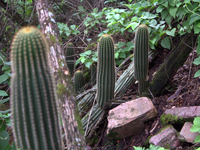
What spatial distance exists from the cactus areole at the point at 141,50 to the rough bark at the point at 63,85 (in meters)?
1.23

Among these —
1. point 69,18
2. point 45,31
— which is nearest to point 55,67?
point 45,31

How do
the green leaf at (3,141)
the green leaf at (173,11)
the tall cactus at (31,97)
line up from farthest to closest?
the green leaf at (173,11)
the green leaf at (3,141)
the tall cactus at (31,97)

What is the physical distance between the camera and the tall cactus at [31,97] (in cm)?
140

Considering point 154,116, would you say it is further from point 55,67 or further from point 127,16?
point 127,16

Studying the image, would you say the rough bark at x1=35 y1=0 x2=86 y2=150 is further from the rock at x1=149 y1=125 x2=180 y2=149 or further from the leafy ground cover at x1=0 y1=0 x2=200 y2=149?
the rock at x1=149 y1=125 x2=180 y2=149

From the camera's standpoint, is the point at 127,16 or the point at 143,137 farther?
the point at 127,16

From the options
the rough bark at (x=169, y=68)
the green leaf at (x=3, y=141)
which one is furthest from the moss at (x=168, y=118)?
the green leaf at (x=3, y=141)

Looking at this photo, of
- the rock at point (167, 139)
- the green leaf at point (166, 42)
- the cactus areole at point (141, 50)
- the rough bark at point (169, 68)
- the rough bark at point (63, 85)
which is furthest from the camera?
the green leaf at point (166, 42)

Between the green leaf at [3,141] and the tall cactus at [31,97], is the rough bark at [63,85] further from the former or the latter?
the tall cactus at [31,97]

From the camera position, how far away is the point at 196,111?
2.87 meters

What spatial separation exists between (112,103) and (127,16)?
7.53 ft

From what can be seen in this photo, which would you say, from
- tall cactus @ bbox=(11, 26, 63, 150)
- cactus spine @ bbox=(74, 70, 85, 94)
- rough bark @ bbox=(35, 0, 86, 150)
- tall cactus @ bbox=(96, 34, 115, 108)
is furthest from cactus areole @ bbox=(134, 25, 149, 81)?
tall cactus @ bbox=(11, 26, 63, 150)

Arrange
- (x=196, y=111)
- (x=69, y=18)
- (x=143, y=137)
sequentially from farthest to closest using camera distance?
1. (x=69, y=18)
2. (x=143, y=137)
3. (x=196, y=111)

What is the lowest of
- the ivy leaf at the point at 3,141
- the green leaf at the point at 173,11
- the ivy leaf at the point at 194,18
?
the ivy leaf at the point at 3,141
